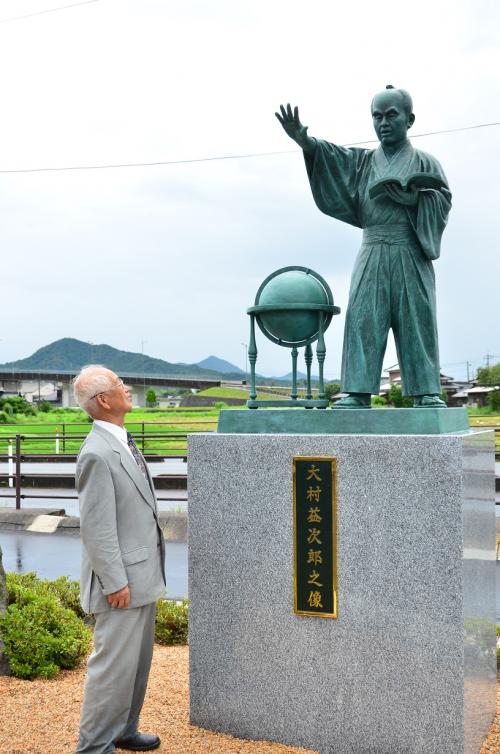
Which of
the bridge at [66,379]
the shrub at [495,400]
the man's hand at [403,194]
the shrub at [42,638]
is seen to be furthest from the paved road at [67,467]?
the bridge at [66,379]

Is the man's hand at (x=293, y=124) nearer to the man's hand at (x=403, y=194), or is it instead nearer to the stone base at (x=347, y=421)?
the man's hand at (x=403, y=194)

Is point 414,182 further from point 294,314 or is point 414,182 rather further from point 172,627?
point 172,627

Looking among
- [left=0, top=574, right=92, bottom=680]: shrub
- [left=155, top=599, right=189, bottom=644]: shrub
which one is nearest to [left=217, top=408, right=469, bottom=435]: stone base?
[left=0, top=574, right=92, bottom=680]: shrub

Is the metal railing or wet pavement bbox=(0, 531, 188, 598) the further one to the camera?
the metal railing

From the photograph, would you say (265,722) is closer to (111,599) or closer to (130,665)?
(130,665)


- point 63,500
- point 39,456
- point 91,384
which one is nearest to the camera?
point 91,384

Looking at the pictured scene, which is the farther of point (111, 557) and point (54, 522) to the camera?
point (54, 522)

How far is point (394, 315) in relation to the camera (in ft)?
13.3

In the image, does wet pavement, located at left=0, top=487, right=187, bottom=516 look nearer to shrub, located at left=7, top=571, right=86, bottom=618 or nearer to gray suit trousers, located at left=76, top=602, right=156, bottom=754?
shrub, located at left=7, top=571, right=86, bottom=618

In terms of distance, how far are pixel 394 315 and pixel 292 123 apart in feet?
3.89

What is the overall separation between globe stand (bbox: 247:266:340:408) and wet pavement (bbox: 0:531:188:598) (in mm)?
4090

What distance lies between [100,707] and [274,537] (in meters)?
1.11

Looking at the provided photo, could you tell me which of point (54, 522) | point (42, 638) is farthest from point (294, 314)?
point (54, 522)

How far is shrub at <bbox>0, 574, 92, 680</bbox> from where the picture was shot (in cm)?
447
